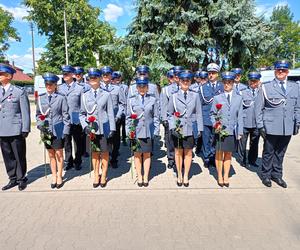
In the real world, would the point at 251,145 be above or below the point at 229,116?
below

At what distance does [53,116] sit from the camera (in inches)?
196

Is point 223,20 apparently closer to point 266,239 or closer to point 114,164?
point 114,164

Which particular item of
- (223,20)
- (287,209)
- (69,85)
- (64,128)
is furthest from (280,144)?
(223,20)

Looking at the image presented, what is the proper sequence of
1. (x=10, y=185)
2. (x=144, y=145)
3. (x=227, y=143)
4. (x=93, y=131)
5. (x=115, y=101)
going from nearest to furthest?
(x=93, y=131), (x=227, y=143), (x=144, y=145), (x=10, y=185), (x=115, y=101)

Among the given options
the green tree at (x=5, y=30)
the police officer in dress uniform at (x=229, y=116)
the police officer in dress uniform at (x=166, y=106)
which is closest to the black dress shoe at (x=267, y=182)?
the police officer in dress uniform at (x=229, y=116)

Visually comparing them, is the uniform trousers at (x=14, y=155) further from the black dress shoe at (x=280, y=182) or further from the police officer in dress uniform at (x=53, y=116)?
the black dress shoe at (x=280, y=182)

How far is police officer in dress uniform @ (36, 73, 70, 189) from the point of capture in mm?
4906

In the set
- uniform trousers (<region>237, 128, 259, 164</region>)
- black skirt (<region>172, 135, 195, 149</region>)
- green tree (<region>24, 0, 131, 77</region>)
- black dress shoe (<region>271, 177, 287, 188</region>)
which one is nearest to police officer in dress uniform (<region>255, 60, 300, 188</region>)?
black dress shoe (<region>271, 177, 287, 188</region>)

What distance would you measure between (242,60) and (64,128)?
9423 millimetres

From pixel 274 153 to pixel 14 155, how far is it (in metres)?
4.56

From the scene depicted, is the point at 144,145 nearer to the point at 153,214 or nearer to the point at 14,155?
the point at 153,214

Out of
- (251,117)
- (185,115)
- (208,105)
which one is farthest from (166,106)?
(251,117)

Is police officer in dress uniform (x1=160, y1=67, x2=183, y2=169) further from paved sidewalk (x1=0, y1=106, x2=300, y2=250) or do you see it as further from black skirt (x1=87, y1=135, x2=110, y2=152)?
black skirt (x1=87, y1=135, x2=110, y2=152)

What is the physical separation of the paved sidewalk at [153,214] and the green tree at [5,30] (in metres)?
34.2
